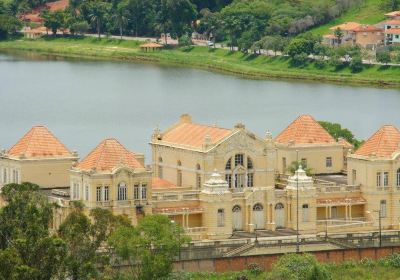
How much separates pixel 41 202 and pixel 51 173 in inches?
363

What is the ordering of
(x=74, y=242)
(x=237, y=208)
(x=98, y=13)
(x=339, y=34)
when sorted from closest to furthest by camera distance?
(x=74, y=242) → (x=237, y=208) → (x=339, y=34) → (x=98, y=13)

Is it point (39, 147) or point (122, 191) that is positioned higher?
point (39, 147)

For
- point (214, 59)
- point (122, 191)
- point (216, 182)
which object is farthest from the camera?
point (214, 59)

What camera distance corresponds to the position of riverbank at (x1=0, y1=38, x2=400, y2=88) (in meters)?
147

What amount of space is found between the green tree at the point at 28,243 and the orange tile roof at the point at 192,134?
31.6ft

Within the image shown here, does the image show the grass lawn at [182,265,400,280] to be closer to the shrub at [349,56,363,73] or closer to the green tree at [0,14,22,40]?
the shrub at [349,56,363,73]

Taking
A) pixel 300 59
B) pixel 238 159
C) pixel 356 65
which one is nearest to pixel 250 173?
pixel 238 159

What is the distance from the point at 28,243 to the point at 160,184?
1560 centimetres

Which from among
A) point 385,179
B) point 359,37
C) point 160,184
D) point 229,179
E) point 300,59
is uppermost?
point 359,37

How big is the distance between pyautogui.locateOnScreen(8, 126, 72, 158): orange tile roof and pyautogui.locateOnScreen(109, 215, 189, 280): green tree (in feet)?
31.7

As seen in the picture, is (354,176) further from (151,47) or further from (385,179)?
(151,47)

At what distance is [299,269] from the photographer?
65125mm

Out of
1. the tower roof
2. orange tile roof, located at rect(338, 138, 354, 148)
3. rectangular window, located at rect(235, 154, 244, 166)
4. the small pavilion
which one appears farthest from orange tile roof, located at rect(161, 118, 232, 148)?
the small pavilion

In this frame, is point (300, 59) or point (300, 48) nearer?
point (300, 59)
